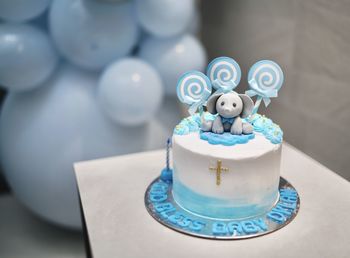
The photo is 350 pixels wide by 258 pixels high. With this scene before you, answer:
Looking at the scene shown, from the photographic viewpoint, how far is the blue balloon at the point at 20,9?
1.70 metres

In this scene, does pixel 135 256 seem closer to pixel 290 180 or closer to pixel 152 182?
pixel 152 182

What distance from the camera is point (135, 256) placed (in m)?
1.11

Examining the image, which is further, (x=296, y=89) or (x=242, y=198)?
(x=296, y=89)

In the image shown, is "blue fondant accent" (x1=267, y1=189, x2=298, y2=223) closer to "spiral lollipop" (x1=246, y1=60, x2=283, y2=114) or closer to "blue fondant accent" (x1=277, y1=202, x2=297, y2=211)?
"blue fondant accent" (x1=277, y1=202, x2=297, y2=211)

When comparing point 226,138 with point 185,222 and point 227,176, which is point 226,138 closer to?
point 227,176

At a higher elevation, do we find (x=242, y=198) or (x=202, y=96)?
(x=202, y=96)

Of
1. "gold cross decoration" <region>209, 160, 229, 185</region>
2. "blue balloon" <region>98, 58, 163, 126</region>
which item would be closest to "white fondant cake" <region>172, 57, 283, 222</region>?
"gold cross decoration" <region>209, 160, 229, 185</region>

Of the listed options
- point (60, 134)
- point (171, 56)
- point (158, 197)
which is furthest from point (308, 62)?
point (60, 134)

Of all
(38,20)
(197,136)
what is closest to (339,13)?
(197,136)

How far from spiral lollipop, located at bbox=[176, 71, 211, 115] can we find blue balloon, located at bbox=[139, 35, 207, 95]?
2.05ft

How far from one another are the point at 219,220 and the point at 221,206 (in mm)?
47

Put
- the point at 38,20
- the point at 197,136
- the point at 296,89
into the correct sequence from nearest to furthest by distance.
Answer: the point at 197,136, the point at 38,20, the point at 296,89

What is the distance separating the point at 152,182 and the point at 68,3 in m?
0.83

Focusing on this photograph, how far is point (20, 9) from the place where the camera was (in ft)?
5.66
